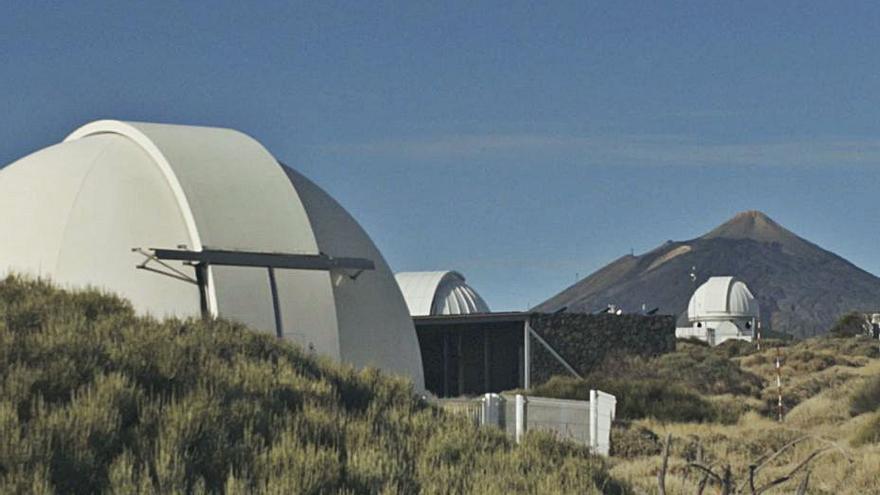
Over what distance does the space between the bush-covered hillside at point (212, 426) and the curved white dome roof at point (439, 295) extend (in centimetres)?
3338

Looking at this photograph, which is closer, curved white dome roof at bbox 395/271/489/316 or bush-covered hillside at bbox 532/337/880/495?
bush-covered hillside at bbox 532/337/880/495

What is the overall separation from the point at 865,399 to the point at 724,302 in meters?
48.2

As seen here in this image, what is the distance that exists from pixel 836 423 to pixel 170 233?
1269 centimetres

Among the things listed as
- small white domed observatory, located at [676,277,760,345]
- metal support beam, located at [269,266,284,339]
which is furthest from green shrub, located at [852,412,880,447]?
small white domed observatory, located at [676,277,760,345]

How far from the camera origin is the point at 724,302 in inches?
2899

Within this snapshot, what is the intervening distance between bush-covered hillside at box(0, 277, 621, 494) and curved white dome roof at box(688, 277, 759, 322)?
63825mm

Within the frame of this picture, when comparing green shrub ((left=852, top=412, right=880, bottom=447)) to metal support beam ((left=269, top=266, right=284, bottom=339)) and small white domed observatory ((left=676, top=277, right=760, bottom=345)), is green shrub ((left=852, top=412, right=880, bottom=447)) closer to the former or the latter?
metal support beam ((left=269, top=266, right=284, bottom=339))

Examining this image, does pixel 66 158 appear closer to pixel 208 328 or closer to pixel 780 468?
pixel 208 328

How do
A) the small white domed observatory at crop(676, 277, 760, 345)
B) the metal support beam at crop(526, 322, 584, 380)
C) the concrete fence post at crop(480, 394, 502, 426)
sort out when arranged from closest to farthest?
the concrete fence post at crop(480, 394, 502, 426) → the metal support beam at crop(526, 322, 584, 380) → the small white domed observatory at crop(676, 277, 760, 345)

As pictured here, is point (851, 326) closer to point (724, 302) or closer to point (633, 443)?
point (724, 302)

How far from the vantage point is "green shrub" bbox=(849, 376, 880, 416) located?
2516cm

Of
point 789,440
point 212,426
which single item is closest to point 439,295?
point 789,440

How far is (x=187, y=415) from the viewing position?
8.49 m

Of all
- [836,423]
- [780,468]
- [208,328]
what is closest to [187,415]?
[208,328]
